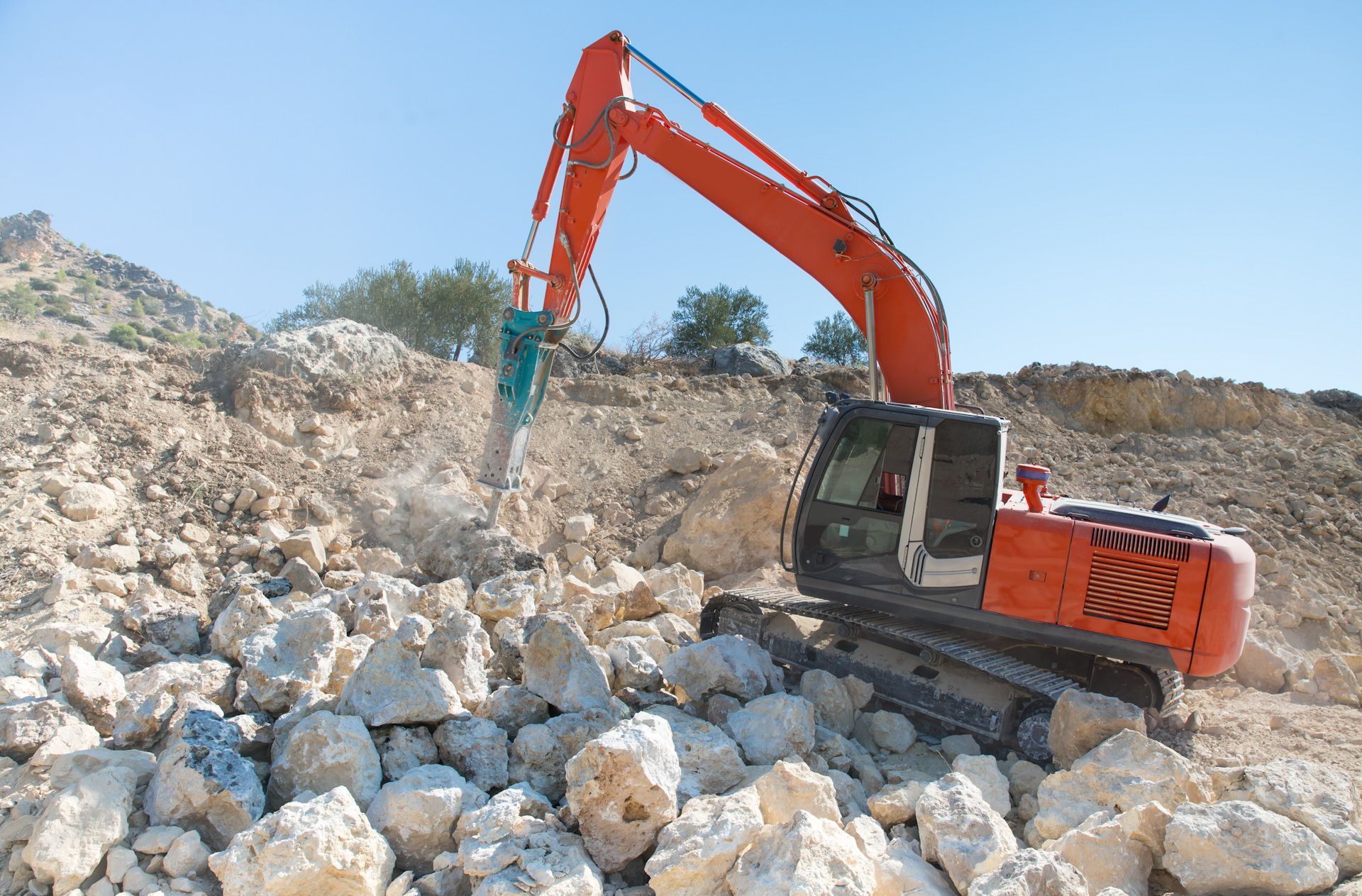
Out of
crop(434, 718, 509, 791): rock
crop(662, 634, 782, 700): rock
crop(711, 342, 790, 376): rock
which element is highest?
crop(711, 342, 790, 376): rock

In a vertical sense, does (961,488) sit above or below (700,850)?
above

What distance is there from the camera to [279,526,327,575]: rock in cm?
754

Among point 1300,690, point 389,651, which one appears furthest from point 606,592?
point 1300,690

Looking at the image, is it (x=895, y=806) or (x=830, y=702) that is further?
(x=830, y=702)

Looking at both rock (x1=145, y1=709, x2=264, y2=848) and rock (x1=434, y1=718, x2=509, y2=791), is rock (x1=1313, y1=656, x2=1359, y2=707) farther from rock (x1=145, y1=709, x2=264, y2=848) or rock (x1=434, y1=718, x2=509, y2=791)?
rock (x1=145, y1=709, x2=264, y2=848)

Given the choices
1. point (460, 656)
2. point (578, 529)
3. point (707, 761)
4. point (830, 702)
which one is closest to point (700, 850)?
point (707, 761)

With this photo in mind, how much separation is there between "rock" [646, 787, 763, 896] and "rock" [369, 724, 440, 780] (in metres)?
1.31

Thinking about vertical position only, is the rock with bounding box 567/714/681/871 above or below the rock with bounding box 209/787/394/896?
above

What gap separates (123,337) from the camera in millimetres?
22281

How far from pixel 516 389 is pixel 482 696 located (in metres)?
2.30

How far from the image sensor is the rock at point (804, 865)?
319cm

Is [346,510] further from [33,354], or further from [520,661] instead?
[520,661]

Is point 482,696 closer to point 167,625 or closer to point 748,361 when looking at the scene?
point 167,625

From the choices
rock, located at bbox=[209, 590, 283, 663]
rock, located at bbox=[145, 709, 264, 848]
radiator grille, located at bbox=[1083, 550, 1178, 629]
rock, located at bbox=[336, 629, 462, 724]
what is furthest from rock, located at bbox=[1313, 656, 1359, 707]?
rock, located at bbox=[209, 590, 283, 663]
